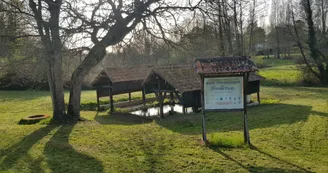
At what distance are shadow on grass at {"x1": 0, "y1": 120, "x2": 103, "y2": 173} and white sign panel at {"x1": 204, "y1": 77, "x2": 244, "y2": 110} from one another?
12.6 ft

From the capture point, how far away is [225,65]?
8602 millimetres

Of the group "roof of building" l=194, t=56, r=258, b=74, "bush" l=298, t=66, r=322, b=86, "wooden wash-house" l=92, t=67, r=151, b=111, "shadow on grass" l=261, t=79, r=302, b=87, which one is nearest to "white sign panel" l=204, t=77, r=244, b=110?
"roof of building" l=194, t=56, r=258, b=74

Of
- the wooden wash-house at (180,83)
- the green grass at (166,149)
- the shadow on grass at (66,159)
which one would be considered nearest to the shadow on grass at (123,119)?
the wooden wash-house at (180,83)

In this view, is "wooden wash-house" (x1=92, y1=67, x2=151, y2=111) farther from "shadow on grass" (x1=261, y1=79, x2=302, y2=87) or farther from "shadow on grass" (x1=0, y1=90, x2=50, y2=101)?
"shadow on grass" (x1=261, y1=79, x2=302, y2=87)

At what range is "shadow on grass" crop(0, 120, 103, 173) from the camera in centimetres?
705

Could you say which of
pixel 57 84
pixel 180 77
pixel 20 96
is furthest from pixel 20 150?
pixel 20 96

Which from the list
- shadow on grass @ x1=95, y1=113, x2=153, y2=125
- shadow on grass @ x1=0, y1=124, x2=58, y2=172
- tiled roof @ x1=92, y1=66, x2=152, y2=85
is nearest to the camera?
shadow on grass @ x1=0, y1=124, x2=58, y2=172

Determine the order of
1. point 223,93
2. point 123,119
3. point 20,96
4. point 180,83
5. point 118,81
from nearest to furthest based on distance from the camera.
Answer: point 223,93
point 123,119
point 180,83
point 118,81
point 20,96

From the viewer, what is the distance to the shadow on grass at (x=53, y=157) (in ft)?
23.1

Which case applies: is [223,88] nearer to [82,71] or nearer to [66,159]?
[66,159]

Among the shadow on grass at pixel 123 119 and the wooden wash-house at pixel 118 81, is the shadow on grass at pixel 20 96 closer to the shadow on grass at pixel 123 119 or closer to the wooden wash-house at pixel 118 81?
the wooden wash-house at pixel 118 81

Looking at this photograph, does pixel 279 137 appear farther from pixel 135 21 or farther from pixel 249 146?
pixel 135 21

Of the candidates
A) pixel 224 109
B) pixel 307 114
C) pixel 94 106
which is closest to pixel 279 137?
pixel 224 109

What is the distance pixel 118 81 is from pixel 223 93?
1338 cm
